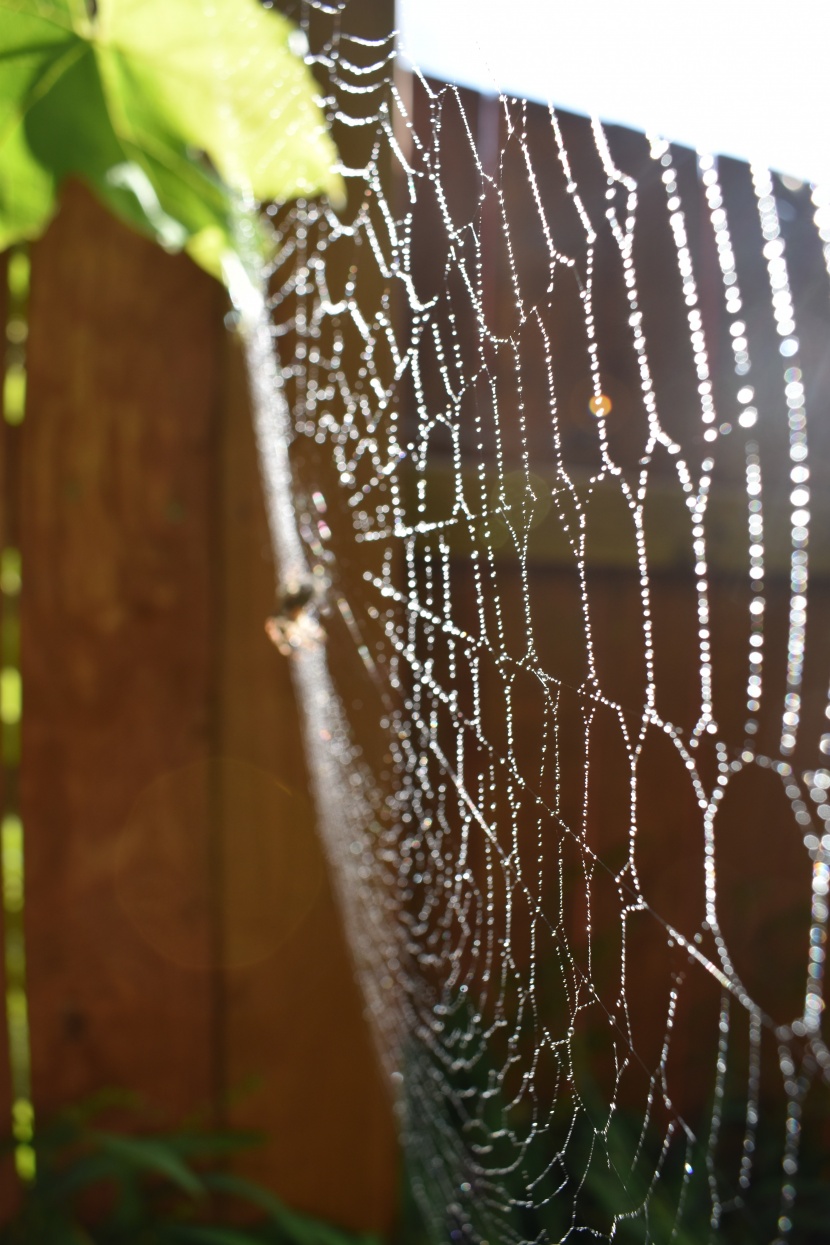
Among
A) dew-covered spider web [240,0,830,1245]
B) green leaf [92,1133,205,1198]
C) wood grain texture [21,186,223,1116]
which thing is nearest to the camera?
dew-covered spider web [240,0,830,1245]

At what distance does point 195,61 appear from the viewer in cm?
73

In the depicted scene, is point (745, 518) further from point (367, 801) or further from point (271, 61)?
point (271, 61)

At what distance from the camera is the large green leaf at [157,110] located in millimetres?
684

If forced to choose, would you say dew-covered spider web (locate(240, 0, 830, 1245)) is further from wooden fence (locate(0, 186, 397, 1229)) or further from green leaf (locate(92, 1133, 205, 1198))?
green leaf (locate(92, 1133, 205, 1198))

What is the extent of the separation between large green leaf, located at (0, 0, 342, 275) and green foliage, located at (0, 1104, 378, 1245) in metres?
0.91

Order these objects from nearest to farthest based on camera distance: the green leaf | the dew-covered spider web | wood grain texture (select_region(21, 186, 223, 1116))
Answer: the dew-covered spider web
the green leaf
wood grain texture (select_region(21, 186, 223, 1116))

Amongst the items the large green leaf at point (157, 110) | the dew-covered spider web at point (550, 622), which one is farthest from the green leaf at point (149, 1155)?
the large green leaf at point (157, 110)

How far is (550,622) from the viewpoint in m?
0.72

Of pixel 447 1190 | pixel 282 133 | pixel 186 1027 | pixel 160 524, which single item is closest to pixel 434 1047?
pixel 447 1190

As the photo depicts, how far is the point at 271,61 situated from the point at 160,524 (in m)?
0.60

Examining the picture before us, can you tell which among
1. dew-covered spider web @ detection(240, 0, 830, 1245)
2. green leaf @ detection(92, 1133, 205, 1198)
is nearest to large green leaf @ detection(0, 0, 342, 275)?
dew-covered spider web @ detection(240, 0, 830, 1245)

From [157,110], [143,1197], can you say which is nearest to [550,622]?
[157,110]

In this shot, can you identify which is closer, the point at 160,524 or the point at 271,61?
the point at 271,61

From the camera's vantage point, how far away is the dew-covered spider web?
0.84m
